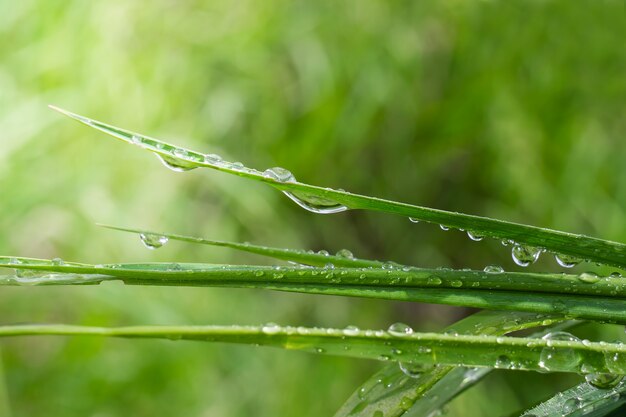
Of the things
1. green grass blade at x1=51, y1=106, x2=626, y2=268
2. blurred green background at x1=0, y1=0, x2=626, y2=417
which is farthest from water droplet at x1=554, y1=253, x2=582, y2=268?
blurred green background at x1=0, y1=0, x2=626, y2=417

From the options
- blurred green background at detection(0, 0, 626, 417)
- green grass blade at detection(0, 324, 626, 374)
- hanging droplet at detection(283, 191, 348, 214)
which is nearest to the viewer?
green grass blade at detection(0, 324, 626, 374)

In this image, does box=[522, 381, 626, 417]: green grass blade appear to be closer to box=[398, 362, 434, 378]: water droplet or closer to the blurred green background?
box=[398, 362, 434, 378]: water droplet

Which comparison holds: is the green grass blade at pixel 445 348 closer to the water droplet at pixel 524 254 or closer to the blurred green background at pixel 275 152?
the water droplet at pixel 524 254

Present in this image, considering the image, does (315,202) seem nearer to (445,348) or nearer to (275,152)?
(445,348)

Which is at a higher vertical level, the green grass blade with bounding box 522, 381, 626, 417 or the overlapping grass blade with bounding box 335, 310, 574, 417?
the overlapping grass blade with bounding box 335, 310, 574, 417

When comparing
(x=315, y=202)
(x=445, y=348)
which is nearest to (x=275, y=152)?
(x=315, y=202)

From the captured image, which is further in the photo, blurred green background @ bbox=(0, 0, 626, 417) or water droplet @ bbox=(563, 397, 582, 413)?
blurred green background @ bbox=(0, 0, 626, 417)

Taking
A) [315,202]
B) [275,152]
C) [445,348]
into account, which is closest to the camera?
[445,348]

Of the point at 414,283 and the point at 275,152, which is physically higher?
the point at 275,152
